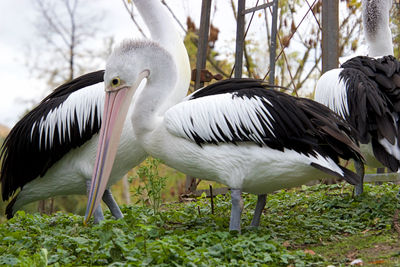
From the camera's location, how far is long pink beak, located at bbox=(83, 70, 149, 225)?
412 cm

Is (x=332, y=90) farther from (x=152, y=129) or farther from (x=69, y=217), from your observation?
(x=69, y=217)

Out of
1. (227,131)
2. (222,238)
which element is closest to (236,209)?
(222,238)

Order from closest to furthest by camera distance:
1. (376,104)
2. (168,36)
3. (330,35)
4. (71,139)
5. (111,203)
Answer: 1. (376,104)
2. (71,139)
3. (168,36)
4. (111,203)
5. (330,35)

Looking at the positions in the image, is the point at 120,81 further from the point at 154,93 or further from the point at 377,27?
the point at 377,27

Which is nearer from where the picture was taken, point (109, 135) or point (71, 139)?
point (109, 135)

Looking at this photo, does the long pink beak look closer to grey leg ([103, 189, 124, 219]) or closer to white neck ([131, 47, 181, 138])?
white neck ([131, 47, 181, 138])

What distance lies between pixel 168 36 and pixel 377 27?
2.80m

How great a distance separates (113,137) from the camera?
4.21 meters

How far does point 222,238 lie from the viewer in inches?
143

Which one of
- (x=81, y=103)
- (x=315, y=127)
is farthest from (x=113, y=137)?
(x=315, y=127)

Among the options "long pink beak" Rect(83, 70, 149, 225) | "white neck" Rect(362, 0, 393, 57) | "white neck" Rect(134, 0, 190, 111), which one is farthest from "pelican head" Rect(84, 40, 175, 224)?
"white neck" Rect(362, 0, 393, 57)

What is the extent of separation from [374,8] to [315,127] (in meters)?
3.15

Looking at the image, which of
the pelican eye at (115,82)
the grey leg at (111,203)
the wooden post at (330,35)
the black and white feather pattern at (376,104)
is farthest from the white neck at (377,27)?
the grey leg at (111,203)

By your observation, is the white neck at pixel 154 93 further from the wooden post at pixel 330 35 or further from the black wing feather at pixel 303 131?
the wooden post at pixel 330 35
